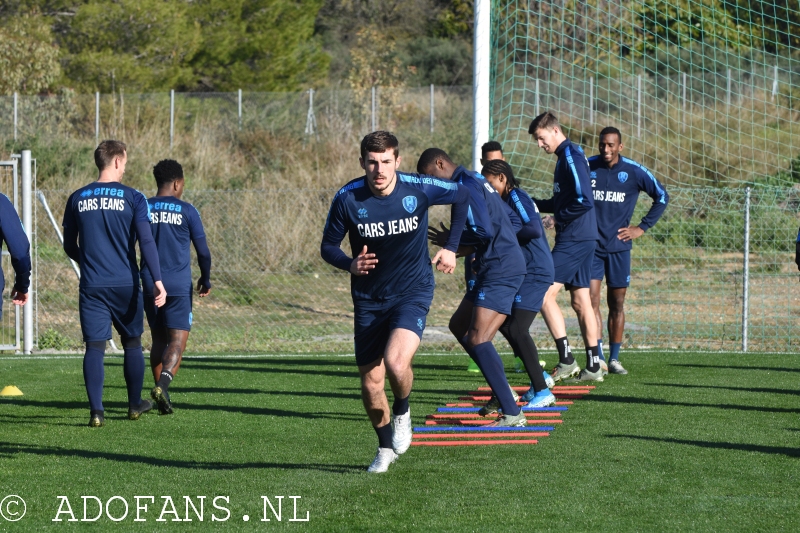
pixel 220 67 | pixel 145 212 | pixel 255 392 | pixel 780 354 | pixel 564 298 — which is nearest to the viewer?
pixel 145 212

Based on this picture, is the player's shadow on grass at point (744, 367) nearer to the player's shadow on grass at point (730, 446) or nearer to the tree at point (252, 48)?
the player's shadow on grass at point (730, 446)

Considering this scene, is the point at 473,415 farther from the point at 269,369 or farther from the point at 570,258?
the point at 269,369

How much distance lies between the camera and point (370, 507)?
501cm

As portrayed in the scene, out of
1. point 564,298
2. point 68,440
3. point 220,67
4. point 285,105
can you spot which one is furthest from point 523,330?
point 220,67

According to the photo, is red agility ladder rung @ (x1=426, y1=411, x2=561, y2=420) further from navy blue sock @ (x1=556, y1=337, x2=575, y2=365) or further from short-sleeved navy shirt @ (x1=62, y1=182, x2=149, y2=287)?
short-sleeved navy shirt @ (x1=62, y1=182, x2=149, y2=287)

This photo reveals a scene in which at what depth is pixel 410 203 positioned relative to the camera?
5676 mm

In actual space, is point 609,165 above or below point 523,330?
above

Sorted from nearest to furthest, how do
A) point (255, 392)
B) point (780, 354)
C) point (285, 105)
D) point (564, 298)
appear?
point (255, 392), point (780, 354), point (564, 298), point (285, 105)

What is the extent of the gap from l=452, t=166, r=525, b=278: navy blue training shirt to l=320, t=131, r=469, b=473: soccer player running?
1.20 meters

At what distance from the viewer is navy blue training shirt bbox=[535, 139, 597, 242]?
28.8 ft

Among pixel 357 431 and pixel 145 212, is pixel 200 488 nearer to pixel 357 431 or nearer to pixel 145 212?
pixel 357 431

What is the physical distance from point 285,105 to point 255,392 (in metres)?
18.2

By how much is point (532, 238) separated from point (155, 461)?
3.29 metres

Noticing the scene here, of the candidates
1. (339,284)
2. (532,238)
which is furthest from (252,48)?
(532,238)
